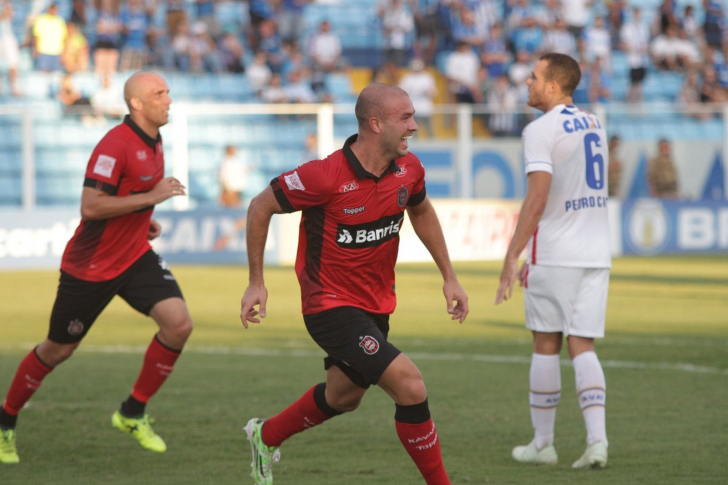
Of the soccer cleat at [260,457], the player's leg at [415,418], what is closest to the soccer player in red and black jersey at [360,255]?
the player's leg at [415,418]

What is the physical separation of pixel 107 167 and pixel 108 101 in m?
14.9

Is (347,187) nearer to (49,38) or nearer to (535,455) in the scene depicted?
(535,455)

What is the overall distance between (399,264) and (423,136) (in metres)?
2.44

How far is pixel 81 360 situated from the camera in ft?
34.8

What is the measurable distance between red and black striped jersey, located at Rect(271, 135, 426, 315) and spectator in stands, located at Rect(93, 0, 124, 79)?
17.5 metres

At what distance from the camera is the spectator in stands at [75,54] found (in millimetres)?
22594

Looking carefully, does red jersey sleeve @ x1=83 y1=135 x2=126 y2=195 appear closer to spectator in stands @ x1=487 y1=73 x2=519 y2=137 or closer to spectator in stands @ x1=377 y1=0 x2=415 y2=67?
spectator in stands @ x1=487 y1=73 x2=519 y2=137

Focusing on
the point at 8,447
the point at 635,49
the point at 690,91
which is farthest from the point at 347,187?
the point at 635,49

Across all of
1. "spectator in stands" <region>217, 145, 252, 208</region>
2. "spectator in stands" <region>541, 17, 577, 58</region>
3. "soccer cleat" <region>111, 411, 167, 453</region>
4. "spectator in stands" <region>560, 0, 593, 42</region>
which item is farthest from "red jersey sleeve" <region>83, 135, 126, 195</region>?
"spectator in stands" <region>560, 0, 593, 42</region>

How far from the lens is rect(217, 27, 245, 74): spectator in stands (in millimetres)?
24484

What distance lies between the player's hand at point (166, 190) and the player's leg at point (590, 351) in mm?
2305

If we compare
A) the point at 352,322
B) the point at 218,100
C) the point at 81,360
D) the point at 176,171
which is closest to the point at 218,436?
the point at 352,322

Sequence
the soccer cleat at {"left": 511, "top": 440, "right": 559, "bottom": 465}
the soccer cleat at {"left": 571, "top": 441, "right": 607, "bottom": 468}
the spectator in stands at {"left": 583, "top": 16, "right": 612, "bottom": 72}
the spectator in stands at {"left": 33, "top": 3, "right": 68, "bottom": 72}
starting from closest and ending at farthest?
the soccer cleat at {"left": 571, "top": 441, "right": 607, "bottom": 468} → the soccer cleat at {"left": 511, "top": 440, "right": 559, "bottom": 465} → the spectator in stands at {"left": 33, "top": 3, "right": 68, "bottom": 72} → the spectator in stands at {"left": 583, "top": 16, "right": 612, "bottom": 72}

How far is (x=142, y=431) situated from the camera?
6.92m
